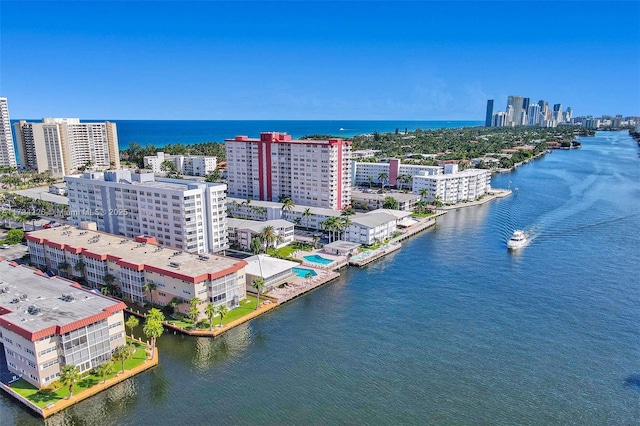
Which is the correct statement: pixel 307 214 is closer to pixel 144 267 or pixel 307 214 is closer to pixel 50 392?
pixel 144 267

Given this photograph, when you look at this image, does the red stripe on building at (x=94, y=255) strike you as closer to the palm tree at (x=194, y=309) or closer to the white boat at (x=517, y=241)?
the palm tree at (x=194, y=309)

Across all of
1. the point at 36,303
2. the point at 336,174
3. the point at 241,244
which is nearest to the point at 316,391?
the point at 36,303

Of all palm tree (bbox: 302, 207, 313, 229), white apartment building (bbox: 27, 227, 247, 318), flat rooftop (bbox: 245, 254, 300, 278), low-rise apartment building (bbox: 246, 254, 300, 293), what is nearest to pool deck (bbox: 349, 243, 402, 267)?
flat rooftop (bbox: 245, 254, 300, 278)

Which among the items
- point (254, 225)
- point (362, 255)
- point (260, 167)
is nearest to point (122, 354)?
point (254, 225)

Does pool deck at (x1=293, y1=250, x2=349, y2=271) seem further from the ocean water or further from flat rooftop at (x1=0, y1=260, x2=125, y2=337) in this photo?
flat rooftop at (x1=0, y1=260, x2=125, y2=337)

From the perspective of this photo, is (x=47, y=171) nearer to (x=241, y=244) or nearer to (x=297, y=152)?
(x=297, y=152)

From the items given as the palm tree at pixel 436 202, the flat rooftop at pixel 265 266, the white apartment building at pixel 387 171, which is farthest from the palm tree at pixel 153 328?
the white apartment building at pixel 387 171
